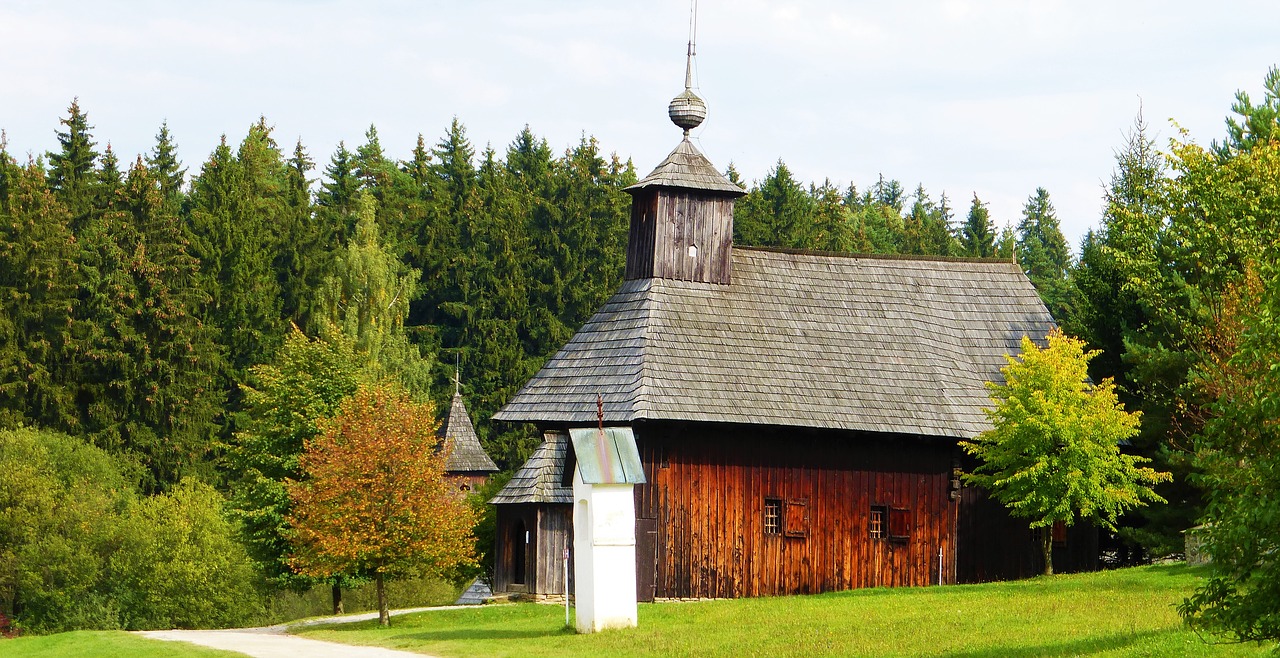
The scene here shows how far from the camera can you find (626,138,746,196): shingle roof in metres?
37.0

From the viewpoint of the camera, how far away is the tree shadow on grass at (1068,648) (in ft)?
65.4

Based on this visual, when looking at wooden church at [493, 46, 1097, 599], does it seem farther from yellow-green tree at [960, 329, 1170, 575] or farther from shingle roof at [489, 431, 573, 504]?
yellow-green tree at [960, 329, 1170, 575]

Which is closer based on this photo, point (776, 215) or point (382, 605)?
point (382, 605)

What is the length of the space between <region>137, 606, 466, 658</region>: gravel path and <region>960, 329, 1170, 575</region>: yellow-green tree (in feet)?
44.0

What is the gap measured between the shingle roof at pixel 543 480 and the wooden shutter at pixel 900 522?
703cm

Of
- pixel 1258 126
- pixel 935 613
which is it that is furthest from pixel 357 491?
pixel 1258 126

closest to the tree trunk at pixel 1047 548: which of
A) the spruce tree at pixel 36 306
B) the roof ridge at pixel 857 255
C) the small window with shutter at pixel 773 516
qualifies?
the small window with shutter at pixel 773 516

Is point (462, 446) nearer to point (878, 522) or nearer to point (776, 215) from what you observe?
point (878, 522)

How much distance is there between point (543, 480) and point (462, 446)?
19930 millimetres

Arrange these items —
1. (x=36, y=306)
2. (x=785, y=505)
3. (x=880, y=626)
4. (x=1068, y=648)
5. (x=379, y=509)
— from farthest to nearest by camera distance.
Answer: (x=36, y=306)
(x=785, y=505)
(x=379, y=509)
(x=880, y=626)
(x=1068, y=648)

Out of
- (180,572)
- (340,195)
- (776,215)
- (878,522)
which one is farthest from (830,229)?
(878,522)

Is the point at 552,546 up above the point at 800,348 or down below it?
below

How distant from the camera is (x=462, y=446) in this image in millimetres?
54219

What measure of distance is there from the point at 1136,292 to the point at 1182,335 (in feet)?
6.66
